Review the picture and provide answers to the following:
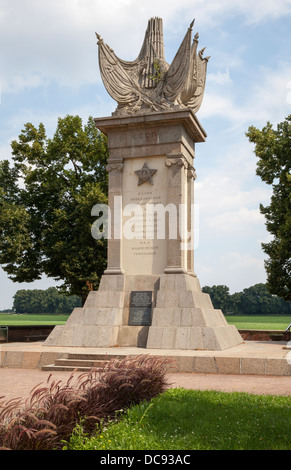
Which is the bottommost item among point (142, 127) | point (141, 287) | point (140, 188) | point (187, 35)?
point (141, 287)

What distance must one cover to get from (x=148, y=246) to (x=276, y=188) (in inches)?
490

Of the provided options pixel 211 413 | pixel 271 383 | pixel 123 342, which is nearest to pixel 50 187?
pixel 123 342

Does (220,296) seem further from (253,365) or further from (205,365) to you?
(253,365)

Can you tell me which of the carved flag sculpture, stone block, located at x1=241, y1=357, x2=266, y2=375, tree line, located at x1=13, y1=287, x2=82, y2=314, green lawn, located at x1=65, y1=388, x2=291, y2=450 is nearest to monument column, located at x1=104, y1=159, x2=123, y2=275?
the carved flag sculpture

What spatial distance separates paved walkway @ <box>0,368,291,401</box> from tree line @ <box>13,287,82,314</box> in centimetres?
7970

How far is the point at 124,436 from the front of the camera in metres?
5.40

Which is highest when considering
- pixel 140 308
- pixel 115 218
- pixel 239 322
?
pixel 115 218

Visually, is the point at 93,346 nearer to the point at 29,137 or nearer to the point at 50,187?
Result: the point at 50,187

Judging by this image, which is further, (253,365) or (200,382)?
(253,365)

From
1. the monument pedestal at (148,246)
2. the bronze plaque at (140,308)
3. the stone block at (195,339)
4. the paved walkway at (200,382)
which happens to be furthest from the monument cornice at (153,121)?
the paved walkway at (200,382)

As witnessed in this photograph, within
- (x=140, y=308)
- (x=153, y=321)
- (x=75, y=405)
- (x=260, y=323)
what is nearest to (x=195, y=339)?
(x=153, y=321)

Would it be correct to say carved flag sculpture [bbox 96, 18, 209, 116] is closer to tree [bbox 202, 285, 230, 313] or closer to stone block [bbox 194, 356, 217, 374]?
stone block [bbox 194, 356, 217, 374]

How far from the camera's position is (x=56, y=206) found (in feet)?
98.8

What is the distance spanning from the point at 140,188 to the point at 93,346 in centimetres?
577
